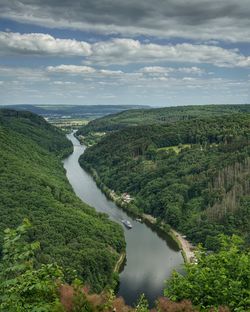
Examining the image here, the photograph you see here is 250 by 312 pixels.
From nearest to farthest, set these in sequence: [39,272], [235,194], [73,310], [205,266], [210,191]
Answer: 1. [73,310]
2. [39,272]
3. [205,266]
4. [235,194]
5. [210,191]

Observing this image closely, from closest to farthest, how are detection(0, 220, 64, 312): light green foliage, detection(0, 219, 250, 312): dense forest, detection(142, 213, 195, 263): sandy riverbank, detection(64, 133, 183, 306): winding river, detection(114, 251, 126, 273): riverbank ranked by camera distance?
detection(0, 220, 64, 312): light green foliage < detection(0, 219, 250, 312): dense forest < detection(64, 133, 183, 306): winding river < detection(114, 251, 126, 273): riverbank < detection(142, 213, 195, 263): sandy riverbank

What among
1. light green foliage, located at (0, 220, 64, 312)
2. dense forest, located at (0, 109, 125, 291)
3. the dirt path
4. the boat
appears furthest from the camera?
the boat

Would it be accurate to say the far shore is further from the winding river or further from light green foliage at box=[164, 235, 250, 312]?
light green foliage at box=[164, 235, 250, 312]

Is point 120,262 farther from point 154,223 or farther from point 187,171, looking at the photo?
point 187,171

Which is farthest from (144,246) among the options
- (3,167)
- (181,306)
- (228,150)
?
(181,306)

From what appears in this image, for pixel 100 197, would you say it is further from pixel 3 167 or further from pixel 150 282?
pixel 150 282

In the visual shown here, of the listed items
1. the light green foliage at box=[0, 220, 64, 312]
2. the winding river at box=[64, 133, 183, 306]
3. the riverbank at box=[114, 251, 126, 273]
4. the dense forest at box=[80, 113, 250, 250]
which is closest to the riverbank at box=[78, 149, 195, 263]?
the winding river at box=[64, 133, 183, 306]
